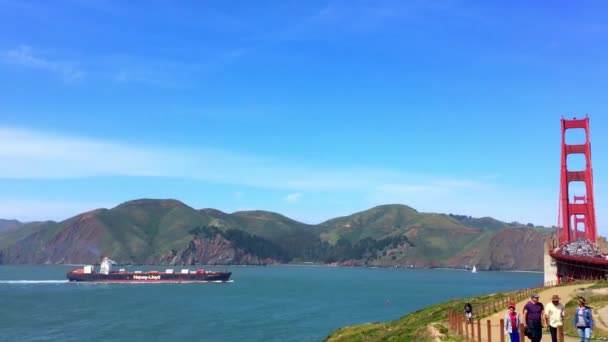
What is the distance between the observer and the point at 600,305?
30.5 m

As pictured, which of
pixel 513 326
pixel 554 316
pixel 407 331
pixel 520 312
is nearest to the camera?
pixel 554 316

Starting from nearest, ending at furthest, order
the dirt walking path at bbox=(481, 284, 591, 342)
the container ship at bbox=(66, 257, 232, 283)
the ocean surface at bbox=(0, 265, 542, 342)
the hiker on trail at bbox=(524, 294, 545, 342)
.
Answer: the hiker on trail at bbox=(524, 294, 545, 342) → the dirt walking path at bbox=(481, 284, 591, 342) → the ocean surface at bbox=(0, 265, 542, 342) → the container ship at bbox=(66, 257, 232, 283)

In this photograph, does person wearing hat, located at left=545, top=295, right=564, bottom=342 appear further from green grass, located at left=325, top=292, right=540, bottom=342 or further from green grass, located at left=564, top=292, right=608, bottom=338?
green grass, located at left=564, top=292, right=608, bottom=338

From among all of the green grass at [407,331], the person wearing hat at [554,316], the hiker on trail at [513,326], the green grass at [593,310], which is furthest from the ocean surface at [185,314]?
the person wearing hat at [554,316]

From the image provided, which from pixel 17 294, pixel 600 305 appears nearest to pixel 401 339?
pixel 600 305

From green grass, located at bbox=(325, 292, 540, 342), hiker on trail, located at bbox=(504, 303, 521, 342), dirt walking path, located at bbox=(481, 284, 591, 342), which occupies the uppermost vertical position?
hiker on trail, located at bbox=(504, 303, 521, 342)

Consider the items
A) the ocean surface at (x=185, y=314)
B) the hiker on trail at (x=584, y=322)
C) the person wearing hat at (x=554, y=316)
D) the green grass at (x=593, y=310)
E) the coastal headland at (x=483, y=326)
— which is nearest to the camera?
the hiker on trail at (x=584, y=322)

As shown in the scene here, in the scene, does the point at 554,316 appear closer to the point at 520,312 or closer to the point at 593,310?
the point at 593,310

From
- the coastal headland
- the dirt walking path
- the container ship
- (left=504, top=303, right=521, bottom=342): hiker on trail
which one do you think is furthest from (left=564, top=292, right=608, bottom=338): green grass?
the container ship

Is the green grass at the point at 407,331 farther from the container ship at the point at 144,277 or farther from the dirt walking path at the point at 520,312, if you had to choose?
the container ship at the point at 144,277

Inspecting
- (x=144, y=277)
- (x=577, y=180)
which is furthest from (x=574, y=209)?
(x=144, y=277)

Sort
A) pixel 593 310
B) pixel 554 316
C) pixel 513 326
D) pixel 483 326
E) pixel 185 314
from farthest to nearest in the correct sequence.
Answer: pixel 185 314 < pixel 593 310 < pixel 483 326 < pixel 513 326 < pixel 554 316

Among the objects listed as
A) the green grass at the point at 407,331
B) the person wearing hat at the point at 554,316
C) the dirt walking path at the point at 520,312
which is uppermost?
the person wearing hat at the point at 554,316

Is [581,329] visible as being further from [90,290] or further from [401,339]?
[90,290]
